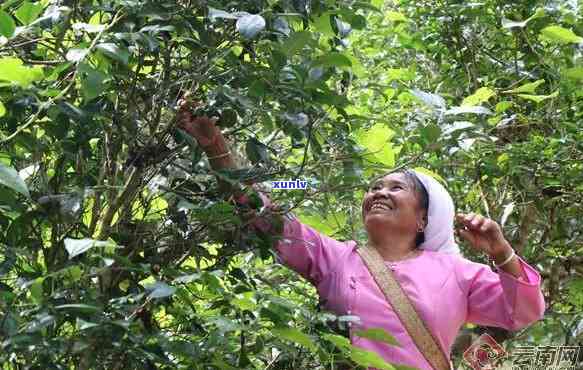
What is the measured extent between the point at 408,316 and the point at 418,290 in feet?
0.25

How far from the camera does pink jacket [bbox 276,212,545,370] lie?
176 cm

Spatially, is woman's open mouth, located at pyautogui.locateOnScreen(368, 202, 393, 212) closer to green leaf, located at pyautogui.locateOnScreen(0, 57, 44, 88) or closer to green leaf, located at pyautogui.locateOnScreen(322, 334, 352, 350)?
green leaf, located at pyautogui.locateOnScreen(322, 334, 352, 350)

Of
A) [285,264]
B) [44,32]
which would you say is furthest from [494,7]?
[44,32]

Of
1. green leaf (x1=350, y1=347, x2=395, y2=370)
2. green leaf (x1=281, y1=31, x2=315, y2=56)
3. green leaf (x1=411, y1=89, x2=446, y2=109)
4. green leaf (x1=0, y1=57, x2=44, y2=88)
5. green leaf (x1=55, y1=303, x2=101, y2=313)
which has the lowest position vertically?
green leaf (x1=350, y1=347, x2=395, y2=370)

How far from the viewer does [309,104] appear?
4.28 ft

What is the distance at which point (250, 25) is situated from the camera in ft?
3.51

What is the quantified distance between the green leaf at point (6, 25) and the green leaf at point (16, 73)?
0.03 meters

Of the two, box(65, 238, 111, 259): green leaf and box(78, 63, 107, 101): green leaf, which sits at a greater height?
box(78, 63, 107, 101): green leaf

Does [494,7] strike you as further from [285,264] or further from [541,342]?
[541,342]

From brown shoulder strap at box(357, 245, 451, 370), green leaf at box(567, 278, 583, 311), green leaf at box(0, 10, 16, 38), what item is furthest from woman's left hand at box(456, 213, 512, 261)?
green leaf at box(567, 278, 583, 311)

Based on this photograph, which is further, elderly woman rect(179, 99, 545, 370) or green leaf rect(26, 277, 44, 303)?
elderly woman rect(179, 99, 545, 370)

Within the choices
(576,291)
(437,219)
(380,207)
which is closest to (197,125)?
(380,207)

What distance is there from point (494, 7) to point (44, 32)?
1.54 m

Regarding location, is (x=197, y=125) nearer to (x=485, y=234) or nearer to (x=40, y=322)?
(x=40, y=322)
